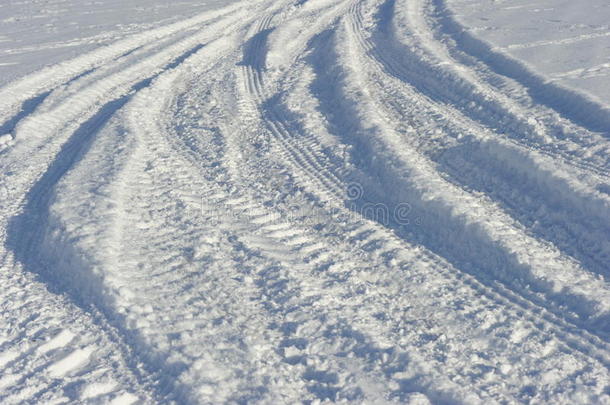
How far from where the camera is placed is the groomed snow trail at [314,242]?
12.3 feet

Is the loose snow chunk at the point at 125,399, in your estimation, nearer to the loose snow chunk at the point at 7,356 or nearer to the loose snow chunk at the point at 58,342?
the loose snow chunk at the point at 58,342

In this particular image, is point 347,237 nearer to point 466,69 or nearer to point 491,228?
point 491,228

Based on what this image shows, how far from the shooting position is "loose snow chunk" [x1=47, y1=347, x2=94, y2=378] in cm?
389

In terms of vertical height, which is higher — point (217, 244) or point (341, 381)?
point (217, 244)

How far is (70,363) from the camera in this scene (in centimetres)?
394

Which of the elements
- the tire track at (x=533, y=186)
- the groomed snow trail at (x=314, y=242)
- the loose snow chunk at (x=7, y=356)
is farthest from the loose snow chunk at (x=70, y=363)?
the tire track at (x=533, y=186)

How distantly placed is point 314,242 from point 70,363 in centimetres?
209

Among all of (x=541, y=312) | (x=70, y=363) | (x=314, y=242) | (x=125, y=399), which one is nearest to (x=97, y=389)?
(x=125, y=399)

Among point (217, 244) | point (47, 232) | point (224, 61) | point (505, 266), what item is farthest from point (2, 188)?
point (505, 266)

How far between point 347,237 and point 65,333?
7.62 ft

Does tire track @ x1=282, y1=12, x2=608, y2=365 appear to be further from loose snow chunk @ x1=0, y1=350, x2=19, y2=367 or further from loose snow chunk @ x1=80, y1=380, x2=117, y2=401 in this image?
loose snow chunk @ x1=0, y1=350, x2=19, y2=367

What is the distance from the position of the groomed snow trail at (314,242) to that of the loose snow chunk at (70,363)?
0.02m

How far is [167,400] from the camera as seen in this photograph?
3.60 m

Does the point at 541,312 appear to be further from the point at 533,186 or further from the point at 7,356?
the point at 7,356
